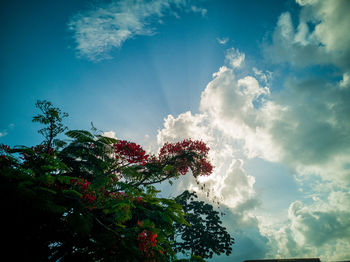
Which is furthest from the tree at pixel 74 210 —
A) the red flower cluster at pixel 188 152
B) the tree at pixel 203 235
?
the tree at pixel 203 235

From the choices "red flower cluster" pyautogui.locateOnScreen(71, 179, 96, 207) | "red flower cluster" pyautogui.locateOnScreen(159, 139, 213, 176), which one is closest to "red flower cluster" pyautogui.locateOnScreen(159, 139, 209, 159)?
"red flower cluster" pyautogui.locateOnScreen(159, 139, 213, 176)

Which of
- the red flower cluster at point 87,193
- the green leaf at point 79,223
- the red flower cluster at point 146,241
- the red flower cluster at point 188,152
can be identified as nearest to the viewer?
the green leaf at point 79,223

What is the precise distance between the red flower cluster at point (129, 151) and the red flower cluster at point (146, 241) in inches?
124

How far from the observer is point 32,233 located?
Result: 3.61 meters

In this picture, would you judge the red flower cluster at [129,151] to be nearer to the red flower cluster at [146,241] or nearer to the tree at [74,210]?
the tree at [74,210]

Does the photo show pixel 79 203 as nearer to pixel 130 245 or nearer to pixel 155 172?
pixel 130 245

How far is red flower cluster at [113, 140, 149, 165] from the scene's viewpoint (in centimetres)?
622

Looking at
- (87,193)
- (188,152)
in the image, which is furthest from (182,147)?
(87,193)

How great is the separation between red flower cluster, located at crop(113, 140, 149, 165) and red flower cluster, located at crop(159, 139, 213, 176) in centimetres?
273

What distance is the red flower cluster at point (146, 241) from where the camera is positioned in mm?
3236

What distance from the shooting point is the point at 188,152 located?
29.9 feet

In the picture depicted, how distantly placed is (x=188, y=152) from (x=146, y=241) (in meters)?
6.04

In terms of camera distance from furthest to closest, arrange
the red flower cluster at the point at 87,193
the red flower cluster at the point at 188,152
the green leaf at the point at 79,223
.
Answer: the red flower cluster at the point at 188,152
the red flower cluster at the point at 87,193
the green leaf at the point at 79,223

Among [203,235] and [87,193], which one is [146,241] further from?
[203,235]
